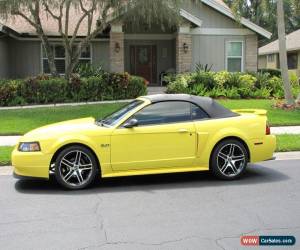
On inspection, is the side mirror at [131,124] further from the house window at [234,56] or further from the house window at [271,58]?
the house window at [271,58]

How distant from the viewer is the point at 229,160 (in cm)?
816

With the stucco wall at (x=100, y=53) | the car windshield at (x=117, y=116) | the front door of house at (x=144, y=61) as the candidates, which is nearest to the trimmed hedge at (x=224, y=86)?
the stucco wall at (x=100, y=53)

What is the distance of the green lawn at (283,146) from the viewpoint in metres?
9.90

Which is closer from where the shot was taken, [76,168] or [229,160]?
[76,168]

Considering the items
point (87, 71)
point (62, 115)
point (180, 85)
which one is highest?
point (87, 71)

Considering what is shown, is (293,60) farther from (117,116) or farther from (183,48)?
(117,116)

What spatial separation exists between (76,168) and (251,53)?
18329mm

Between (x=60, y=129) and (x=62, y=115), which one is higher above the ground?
(x=60, y=129)

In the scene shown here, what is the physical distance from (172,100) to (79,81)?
11.3 metres

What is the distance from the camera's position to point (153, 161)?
7840mm

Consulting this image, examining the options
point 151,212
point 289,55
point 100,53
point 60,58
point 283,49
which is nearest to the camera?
point 151,212

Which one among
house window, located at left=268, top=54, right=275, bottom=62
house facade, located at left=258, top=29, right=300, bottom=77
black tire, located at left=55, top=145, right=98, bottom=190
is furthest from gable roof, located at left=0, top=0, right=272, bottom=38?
house window, located at left=268, top=54, right=275, bottom=62

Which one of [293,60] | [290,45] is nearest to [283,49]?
[290,45]

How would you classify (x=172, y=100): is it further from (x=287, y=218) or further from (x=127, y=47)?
(x=127, y=47)
